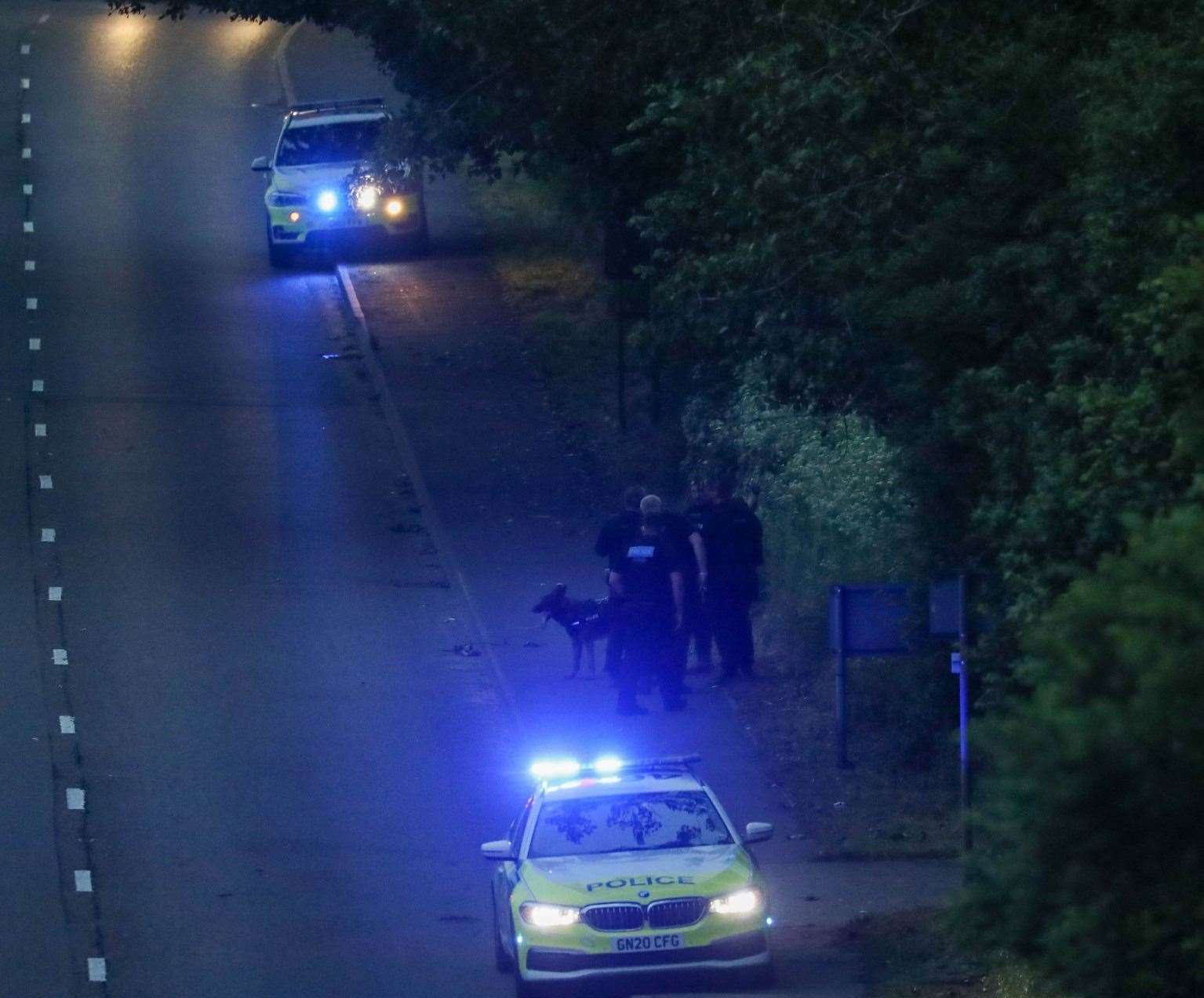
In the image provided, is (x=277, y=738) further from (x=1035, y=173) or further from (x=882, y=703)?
(x=1035, y=173)

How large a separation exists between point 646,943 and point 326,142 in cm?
2417

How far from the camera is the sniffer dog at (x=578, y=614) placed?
55.0 feet

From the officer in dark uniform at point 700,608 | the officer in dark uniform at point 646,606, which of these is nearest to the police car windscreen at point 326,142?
the officer in dark uniform at point 700,608

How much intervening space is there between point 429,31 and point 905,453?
9497 mm

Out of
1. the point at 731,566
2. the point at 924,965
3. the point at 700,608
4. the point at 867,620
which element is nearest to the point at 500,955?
the point at 924,965

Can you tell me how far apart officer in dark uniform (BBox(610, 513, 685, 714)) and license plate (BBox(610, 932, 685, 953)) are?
5556 millimetres

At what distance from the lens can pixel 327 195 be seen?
31.9 m

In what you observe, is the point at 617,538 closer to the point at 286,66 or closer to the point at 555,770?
Answer: the point at 555,770

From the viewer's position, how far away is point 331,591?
19938 millimetres

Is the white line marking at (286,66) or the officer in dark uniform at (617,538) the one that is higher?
the white line marking at (286,66)

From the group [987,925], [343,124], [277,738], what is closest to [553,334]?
[343,124]

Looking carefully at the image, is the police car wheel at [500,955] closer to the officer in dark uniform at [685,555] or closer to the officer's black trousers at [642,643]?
the officer's black trousers at [642,643]

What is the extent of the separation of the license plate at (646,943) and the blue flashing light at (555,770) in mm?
1299

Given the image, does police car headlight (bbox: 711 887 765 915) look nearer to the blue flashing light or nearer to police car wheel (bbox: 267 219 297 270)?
the blue flashing light
